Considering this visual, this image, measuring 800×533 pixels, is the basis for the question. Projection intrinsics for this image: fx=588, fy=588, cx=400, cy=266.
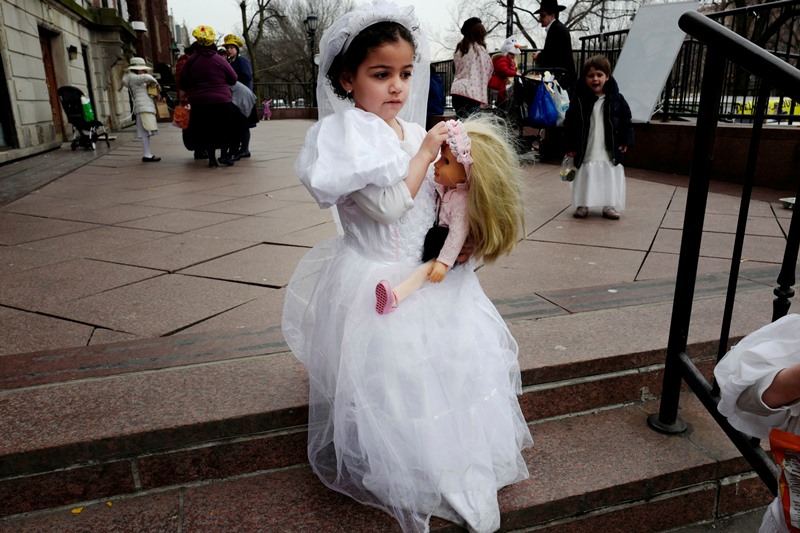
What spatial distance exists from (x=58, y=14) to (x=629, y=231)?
1449 centimetres

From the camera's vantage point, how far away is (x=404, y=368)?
1.67m

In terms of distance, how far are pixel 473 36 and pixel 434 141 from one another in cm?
682

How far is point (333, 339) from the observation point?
1.83 meters

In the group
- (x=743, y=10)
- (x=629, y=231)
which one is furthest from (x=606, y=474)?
(x=743, y=10)

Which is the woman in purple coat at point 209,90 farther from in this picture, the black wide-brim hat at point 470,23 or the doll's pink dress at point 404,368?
the doll's pink dress at point 404,368

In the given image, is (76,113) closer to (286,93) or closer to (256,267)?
(256,267)

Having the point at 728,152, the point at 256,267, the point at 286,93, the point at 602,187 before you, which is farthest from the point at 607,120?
the point at 286,93

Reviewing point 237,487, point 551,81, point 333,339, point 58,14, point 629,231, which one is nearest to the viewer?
point 333,339

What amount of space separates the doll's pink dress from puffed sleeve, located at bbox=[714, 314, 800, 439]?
62 centimetres

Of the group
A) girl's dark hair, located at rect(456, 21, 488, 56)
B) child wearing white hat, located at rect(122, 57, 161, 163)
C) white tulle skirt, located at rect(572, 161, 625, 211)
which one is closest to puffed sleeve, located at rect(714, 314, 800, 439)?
white tulle skirt, located at rect(572, 161, 625, 211)

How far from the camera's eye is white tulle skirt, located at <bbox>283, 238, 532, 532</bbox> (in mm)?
1674

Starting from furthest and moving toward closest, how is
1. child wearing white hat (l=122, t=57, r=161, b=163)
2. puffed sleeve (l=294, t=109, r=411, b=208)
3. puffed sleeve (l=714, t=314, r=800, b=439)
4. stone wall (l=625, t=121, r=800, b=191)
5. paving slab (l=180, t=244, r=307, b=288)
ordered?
child wearing white hat (l=122, t=57, r=161, b=163), stone wall (l=625, t=121, r=800, b=191), paving slab (l=180, t=244, r=307, b=288), puffed sleeve (l=294, t=109, r=411, b=208), puffed sleeve (l=714, t=314, r=800, b=439)

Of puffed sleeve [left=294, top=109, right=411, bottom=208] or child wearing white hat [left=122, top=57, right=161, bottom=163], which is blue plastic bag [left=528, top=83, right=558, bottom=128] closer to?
child wearing white hat [left=122, top=57, right=161, bottom=163]

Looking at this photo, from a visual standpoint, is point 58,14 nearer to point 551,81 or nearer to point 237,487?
point 551,81
